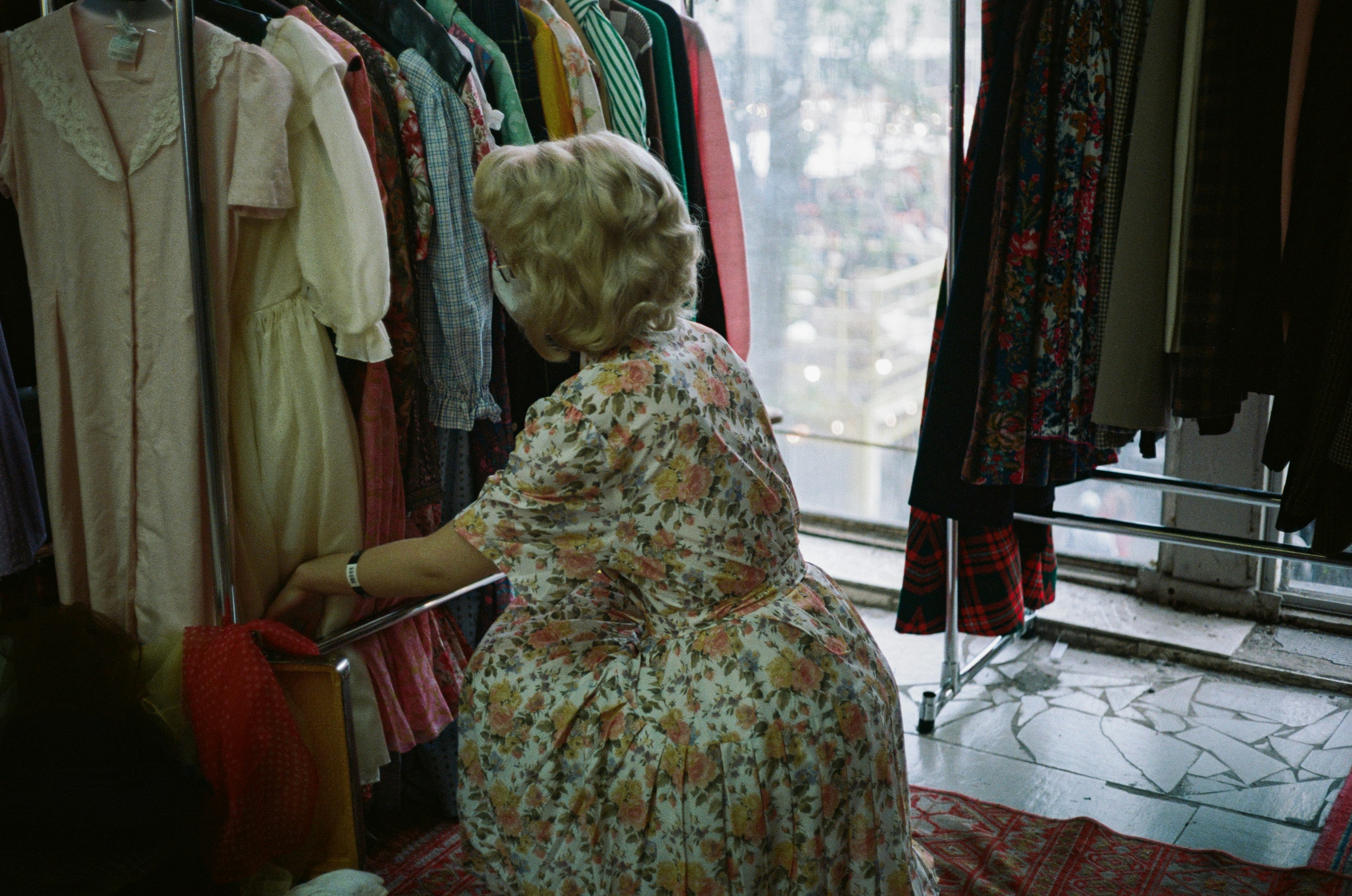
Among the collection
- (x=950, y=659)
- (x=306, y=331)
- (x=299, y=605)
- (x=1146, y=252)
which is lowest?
(x=950, y=659)

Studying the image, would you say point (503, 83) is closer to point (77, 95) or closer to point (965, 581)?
point (77, 95)

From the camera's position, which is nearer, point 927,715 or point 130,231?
point 130,231

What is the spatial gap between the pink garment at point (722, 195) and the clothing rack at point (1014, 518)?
452 mm

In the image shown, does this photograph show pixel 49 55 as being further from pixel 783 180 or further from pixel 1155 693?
pixel 1155 693

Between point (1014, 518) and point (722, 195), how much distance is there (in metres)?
0.94

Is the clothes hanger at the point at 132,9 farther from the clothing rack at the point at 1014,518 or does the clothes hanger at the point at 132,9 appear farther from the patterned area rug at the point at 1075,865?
the patterned area rug at the point at 1075,865

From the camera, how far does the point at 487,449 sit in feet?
6.70

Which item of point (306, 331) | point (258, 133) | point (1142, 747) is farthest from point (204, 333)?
point (1142, 747)

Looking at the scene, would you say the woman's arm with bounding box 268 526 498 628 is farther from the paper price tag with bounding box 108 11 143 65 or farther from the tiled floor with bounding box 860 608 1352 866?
the tiled floor with bounding box 860 608 1352 866

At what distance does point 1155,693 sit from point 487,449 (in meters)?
1.73

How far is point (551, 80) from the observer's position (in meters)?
2.05

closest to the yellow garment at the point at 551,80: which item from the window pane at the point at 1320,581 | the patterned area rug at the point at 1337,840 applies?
the patterned area rug at the point at 1337,840

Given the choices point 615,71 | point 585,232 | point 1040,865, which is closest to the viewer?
point 585,232

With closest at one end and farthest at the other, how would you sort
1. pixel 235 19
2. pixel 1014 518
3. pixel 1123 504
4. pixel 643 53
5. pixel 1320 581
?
pixel 235 19
pixel 643 53
pixel 1014 518
pixel 1320 581
pixel 1123 504
